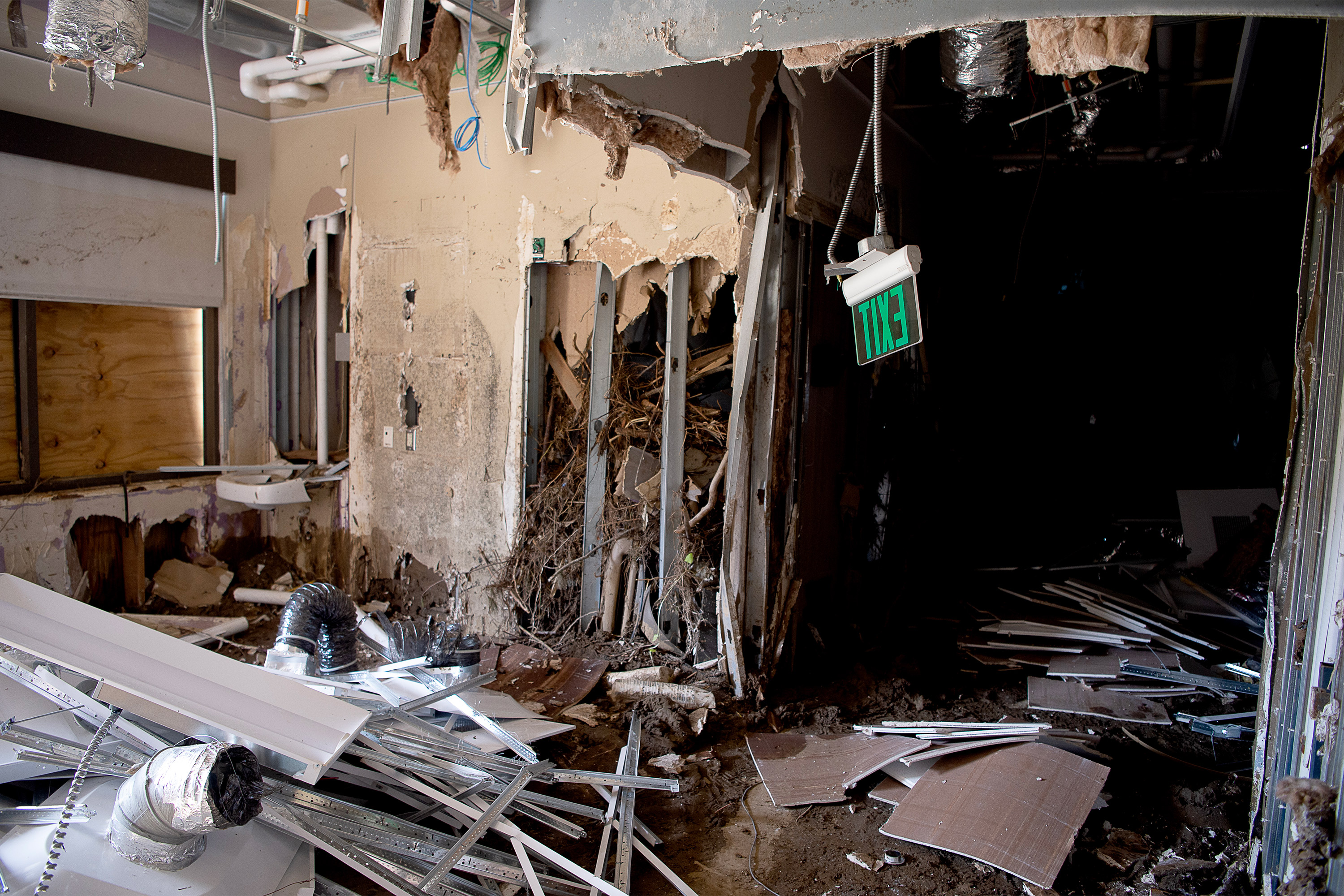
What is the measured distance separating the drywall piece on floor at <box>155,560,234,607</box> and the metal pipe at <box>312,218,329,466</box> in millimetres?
1077

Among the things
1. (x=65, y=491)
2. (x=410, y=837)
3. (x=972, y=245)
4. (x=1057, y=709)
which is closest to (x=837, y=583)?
(x=1057, y=709)

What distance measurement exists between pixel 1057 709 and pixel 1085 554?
3001 mm

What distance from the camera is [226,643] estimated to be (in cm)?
472

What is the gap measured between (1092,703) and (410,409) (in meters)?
4.13

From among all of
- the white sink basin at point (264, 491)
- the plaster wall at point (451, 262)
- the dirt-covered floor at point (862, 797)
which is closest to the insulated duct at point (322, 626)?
the dirt-covered floor at point (862, 797)

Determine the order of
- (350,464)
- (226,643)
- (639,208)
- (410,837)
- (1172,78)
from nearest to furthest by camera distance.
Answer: (410,837)
(1172,78)
(639,208)
(226,643)
(350,464)

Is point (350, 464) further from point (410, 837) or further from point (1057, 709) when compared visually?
point (1057, 709)

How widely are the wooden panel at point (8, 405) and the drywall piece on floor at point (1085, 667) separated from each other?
5962 mm

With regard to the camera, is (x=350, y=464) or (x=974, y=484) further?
(x=974, y=484)

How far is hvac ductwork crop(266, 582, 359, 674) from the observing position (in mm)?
3424

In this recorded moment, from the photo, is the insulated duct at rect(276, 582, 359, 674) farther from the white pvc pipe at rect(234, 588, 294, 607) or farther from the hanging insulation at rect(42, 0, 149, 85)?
the hanging insulation at rect(42, 0, 149, 85)

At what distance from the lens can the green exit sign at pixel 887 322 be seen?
2.47 m

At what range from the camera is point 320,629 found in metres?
3.55

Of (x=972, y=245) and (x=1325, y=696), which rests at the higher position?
(x=972, y=245)
